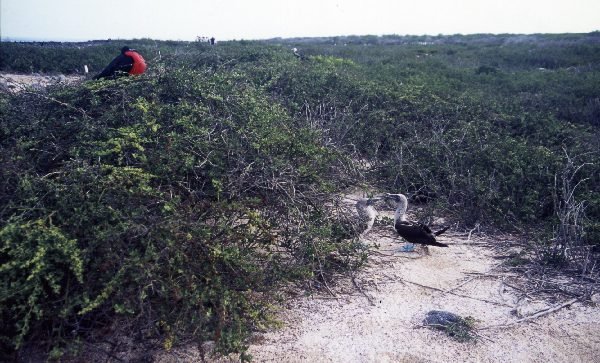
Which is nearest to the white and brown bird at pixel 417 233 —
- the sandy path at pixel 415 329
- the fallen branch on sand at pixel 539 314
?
the sandy path at pixel 415 329

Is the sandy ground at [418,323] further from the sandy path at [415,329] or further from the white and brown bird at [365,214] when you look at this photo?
the white and brown bird at [365,214]

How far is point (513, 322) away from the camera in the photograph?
3.21 metres

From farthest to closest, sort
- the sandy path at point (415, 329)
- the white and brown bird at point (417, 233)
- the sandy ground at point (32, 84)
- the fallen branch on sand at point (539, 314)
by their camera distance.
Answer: the sandy ground at point (32, 84)
the white and brown bird at point (417, 233)
the fallen branch on sand at point (539, 314)
the sandy path at point (415, 329)

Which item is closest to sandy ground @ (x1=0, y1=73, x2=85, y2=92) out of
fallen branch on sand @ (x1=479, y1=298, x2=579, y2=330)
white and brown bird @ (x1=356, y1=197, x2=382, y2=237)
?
white and brown bird @ (x1=356, y1=197, x2=382, y2=237)

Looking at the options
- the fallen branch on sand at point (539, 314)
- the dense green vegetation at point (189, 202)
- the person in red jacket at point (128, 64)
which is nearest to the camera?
the dense green vegetation at point (189, 202)

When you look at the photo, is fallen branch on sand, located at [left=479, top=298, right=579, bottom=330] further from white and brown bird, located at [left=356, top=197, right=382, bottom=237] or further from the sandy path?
white and brown bird, located at [left=356, top=197, right=382, bottom=237]

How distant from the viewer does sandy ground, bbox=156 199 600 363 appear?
2885mm

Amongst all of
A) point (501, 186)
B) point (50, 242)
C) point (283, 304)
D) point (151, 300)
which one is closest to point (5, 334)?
point (50, 242)

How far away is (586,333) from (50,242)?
10.8ft

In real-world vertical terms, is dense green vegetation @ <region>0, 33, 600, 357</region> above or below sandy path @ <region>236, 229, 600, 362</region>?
above

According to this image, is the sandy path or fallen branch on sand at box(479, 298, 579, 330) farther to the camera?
fallen branch on sand at box(479, 298, 579, 330)

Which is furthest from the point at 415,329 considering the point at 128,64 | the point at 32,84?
the point at 32,84

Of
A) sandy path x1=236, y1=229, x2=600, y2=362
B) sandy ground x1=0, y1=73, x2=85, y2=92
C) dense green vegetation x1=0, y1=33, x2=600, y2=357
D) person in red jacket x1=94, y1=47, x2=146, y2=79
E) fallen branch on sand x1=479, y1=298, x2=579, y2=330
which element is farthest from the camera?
person in red jacket x1=94, y1=47, x2=146, y2=79

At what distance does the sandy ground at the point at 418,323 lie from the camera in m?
2.88
